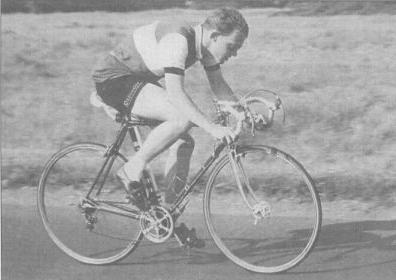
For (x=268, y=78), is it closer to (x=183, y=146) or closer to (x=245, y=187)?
(x=183, y=146)

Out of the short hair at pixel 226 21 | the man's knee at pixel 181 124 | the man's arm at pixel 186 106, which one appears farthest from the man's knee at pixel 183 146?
the short hair at pixel 226 21

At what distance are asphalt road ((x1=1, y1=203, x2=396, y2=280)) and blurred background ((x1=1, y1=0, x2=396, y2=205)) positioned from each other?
66cm

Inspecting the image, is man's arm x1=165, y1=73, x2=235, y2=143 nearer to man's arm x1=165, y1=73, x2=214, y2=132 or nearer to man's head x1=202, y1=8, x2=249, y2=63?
man's arm x1=165, y1=73, x2=214, y2=132

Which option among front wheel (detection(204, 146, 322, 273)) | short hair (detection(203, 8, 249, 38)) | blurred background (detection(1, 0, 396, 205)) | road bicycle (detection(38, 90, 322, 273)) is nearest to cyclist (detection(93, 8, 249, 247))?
short hair (detection(203, 8, 249, 38))

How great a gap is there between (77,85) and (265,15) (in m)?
2.08

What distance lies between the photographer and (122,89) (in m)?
4.29

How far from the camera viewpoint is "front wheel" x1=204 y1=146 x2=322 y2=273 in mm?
4145

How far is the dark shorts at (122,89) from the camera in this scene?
427cm

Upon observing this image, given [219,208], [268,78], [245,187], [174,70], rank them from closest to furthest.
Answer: [174,70], [245,187], [219,208], [268,78]

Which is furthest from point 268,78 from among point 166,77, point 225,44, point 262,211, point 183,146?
point 166,77

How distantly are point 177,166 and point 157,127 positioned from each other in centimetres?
35

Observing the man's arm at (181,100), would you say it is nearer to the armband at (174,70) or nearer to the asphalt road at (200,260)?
the armband at (174,70)

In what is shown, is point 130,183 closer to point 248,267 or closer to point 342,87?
point 248,267

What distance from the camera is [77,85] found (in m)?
7.06
